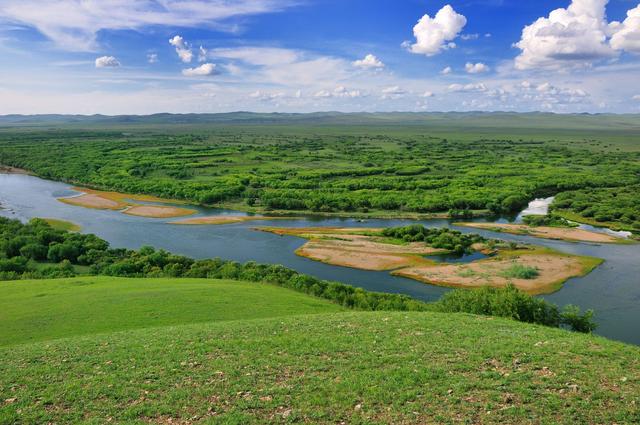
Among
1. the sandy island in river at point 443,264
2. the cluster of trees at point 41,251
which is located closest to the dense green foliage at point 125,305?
the cluster of trees at point 41,251

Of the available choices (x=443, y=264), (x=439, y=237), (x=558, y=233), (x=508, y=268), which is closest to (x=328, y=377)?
(x=443, y=264)

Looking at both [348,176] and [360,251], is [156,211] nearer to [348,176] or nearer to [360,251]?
[360,251]

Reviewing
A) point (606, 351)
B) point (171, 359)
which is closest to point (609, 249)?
point (606, 351)

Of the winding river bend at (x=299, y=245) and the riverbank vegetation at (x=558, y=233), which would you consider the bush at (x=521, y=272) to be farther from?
the riverbank vegetation at (x=558, y=233)

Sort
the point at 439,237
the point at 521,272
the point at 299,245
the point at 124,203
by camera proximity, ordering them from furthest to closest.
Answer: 1. the point at 124,203
2. the point at 299,245
3. the point at 439,237
4. the point at 521,272

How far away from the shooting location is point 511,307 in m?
28.0

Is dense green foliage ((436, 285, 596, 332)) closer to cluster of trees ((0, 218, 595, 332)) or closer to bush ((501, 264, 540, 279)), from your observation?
cluster of trees ((0, 218, 595, 332))

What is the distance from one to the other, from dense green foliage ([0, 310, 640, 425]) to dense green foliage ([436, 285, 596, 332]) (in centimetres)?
789

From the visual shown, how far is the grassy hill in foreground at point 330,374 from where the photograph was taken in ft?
42.5

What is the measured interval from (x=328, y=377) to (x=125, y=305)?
756 inches

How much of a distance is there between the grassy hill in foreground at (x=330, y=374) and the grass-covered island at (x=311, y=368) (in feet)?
0.18

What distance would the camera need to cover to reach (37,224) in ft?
208

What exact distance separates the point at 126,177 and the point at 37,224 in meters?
54.5

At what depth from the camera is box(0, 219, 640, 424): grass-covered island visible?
513 inches
